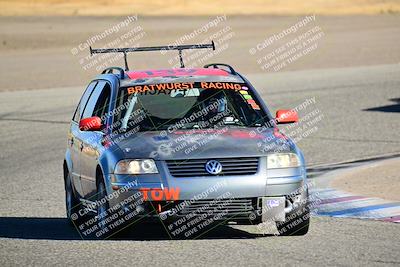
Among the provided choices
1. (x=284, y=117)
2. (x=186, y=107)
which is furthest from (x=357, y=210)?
(x=186, y=107)

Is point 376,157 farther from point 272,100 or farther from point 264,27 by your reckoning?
point 264,27

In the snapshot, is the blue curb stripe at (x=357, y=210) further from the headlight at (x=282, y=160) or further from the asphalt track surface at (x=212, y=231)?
the headlight at (x=282, y=160)

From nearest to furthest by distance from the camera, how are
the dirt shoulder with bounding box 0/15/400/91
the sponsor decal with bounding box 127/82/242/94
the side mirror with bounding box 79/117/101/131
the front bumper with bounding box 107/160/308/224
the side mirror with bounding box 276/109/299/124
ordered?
the front bumper with bounding box 107/160/308/224 < the side mirror with bounding box 79/117/101/131 < the side mirror with bounding box 276/109/299/124 < the sponsor decal with bounding box 127/82/242/94 < the dirt shoulder with bounding box 0/15/400/91

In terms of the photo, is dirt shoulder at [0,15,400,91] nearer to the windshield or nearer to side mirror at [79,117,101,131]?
the windshield

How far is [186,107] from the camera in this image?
36.3ft

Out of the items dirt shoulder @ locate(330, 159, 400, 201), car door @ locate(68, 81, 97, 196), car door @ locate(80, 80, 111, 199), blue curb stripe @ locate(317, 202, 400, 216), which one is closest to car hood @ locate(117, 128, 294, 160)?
car door @ locate(80, 80, 111, 199)

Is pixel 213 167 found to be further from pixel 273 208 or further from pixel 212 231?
pixel 212 231

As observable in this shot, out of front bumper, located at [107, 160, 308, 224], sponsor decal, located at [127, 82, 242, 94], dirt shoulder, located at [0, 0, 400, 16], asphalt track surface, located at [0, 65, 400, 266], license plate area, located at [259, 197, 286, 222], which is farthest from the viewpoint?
dirt shoulder, located at [0, 0, 400, 16]

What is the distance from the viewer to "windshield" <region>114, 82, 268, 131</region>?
35.0 feet

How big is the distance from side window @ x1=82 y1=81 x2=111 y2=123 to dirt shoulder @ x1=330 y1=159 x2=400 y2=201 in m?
3.45

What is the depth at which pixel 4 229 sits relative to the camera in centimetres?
1120

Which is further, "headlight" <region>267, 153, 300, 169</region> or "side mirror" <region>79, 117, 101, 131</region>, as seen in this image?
"side mirror" <region>79, 117, 101, 131</region>

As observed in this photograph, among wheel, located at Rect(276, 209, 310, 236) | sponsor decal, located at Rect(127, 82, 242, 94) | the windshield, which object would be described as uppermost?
sponsor decal, located at Rect(127, 82, 242, 94)

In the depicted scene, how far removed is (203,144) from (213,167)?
1.04 feet
